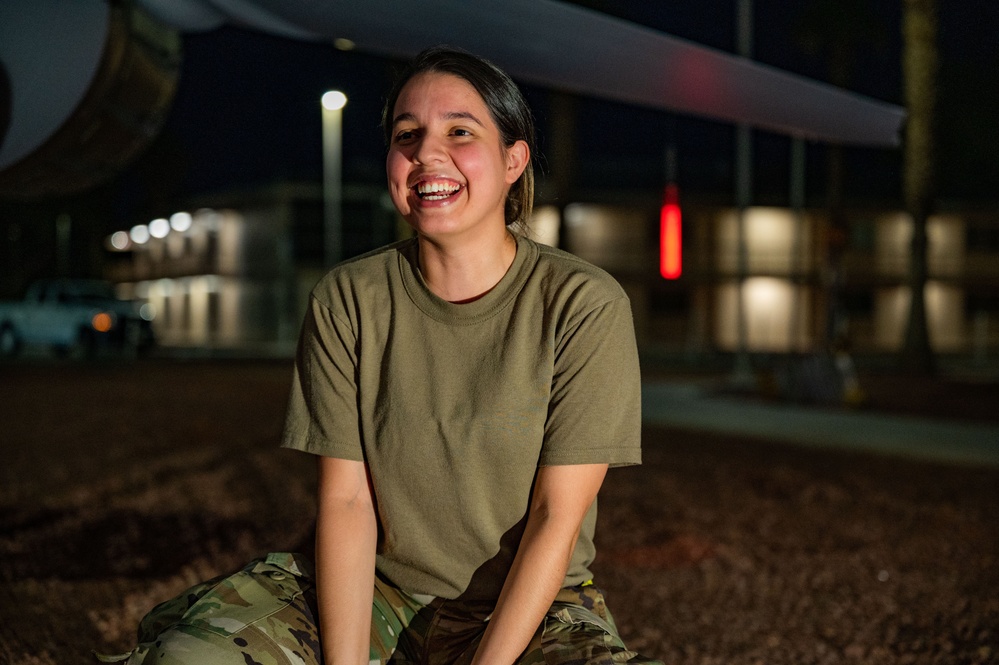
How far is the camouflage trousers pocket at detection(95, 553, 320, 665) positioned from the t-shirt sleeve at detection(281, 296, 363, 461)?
264 millimetres

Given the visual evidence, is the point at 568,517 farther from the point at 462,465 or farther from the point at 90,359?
the point at 90,359

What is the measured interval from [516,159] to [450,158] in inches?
7.5

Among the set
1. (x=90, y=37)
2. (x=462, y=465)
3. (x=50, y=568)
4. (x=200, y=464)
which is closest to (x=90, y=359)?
(x=200, y=464)

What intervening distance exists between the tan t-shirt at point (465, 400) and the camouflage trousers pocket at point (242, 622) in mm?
208

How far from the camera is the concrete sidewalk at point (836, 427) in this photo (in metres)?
8.84

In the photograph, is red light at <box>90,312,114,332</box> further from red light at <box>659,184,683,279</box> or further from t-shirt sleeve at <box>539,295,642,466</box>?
t-shirt sleeve at <box>539,295,642,466</box>

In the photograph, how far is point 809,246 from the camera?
40.4 meters

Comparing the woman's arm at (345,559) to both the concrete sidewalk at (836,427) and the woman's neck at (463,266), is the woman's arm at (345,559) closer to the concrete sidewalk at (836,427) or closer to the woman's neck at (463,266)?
the woman's neck at (463,266)

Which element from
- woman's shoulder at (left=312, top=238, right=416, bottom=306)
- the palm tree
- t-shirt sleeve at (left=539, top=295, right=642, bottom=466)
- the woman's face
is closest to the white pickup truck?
the palm tree

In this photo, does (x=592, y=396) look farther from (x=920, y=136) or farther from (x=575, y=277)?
(x=920, y=136)

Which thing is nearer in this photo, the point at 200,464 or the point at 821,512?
the point at 821,512

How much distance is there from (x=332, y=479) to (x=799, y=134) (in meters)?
3.46

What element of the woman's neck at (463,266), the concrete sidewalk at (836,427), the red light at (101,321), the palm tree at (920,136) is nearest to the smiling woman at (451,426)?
the woman's neck at (463,266)

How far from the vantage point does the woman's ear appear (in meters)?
2.15
